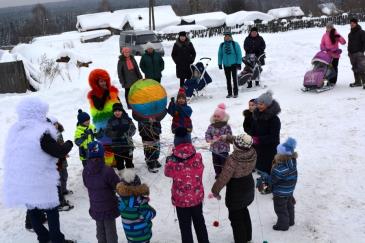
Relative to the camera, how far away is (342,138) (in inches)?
309

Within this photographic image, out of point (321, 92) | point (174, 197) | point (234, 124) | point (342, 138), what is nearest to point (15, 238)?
point (174, 197)

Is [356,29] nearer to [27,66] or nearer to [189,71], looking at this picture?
[189,71]

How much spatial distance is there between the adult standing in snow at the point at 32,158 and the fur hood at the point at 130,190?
2.94 ft

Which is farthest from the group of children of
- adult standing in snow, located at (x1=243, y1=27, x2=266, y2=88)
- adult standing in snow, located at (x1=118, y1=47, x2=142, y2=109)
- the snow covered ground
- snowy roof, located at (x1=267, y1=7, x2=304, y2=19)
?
snowy roof, located at (x1=267, y1=7, x2=304, y2=19)

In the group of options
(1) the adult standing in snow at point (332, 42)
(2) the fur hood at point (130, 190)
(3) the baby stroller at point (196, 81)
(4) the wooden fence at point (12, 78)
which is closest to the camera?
(2) the fur hood at point (130, 190)

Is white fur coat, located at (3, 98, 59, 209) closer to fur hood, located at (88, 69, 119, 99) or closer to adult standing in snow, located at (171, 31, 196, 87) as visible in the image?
fur hood, located at (88, 69, 119, 99)

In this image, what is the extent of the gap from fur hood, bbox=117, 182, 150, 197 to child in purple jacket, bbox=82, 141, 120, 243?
19cm

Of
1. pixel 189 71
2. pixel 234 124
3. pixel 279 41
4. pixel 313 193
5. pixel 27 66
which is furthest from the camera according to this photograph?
pixel 279 41

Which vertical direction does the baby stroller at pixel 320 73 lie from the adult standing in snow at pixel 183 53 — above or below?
below

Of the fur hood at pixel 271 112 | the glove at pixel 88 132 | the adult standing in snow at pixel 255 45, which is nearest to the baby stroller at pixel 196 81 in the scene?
the adult standing in snow at pixel 255 45

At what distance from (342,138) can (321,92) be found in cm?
355

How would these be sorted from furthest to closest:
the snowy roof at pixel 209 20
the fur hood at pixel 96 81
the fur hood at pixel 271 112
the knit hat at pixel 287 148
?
the snowy roof at pixel 209 20, the fur hood at pixel 96 81, the fur hood at pixel 271 112, the knit hat at pixel 287 148

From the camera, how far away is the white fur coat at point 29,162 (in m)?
4.52

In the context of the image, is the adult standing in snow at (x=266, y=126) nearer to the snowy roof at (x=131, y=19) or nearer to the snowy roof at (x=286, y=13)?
the snowy roof at (x=131, y=19)
